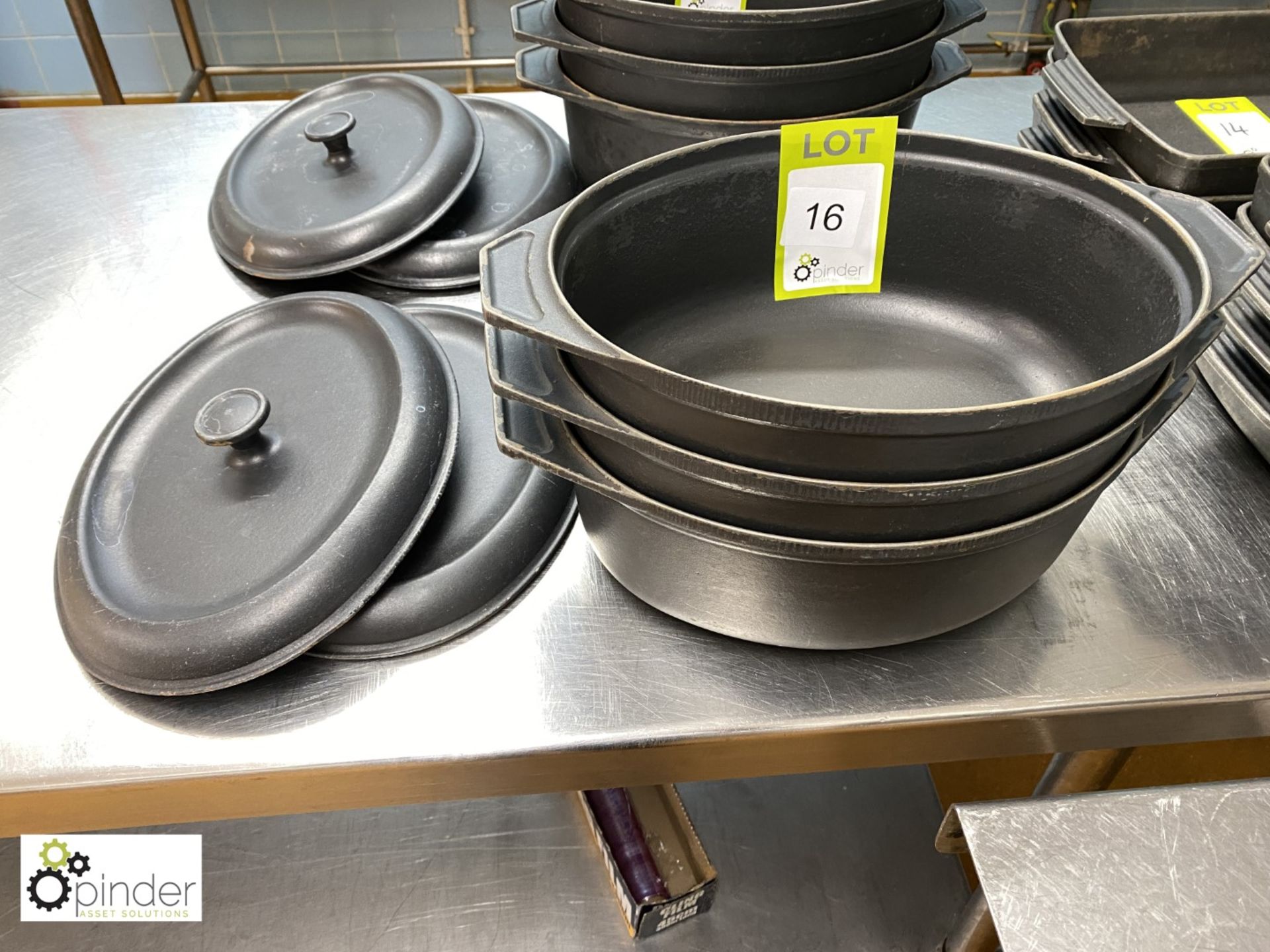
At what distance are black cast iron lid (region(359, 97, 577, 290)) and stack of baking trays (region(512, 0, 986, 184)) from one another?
112 mm

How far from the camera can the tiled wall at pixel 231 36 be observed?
9.05 ft

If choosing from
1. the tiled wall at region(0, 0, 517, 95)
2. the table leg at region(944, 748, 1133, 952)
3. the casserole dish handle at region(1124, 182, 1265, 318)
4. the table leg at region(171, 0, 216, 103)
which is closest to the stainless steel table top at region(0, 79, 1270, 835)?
the table leg at region(944, 748, 1133, 952)

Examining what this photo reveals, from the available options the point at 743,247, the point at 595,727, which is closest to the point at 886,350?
the point at 743,247

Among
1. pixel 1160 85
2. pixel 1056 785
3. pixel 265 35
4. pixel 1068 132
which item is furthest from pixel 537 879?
pixel 265 35

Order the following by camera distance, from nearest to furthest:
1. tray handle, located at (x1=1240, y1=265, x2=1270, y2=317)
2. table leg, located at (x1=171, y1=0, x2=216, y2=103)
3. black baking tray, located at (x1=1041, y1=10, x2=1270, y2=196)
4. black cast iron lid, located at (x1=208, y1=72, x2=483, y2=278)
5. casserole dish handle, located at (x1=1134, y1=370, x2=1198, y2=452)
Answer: casserole dish handle, located at (x1=1134, y1=370, x2=1198, y2=452) < tray handle, located at (x1=1240, y1=265, x2=1270, y2=317) < black cast iron lid, located at (x1=208, y1=72, x2=483, y2=278) < black baking tray, located at (x1=1041, y1=10, x2=1270, y2=196) < table leg, located at (x1=171, y1=0, x2=216, y2=103)

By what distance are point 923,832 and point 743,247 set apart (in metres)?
0.76

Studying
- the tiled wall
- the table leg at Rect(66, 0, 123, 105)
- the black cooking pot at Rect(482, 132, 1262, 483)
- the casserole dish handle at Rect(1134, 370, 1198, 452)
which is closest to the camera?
the black cooking pot at Rect(482, 132, 1262, 483)

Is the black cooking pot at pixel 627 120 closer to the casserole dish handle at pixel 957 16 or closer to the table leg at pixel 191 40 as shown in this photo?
the casserole dish handle at pixel 957 16

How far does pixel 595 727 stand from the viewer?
2.26ft

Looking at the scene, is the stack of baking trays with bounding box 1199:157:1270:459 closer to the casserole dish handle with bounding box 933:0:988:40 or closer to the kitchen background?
the casserole dish handle with bounding box 933:0:988:40

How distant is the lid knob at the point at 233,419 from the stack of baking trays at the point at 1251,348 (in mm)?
877


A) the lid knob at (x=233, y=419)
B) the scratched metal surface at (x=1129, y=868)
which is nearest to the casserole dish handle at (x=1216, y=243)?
the scratched metal surface at (x=1129, y=868)

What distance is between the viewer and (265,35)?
2812 millimetres

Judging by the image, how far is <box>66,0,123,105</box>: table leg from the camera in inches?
75.6
